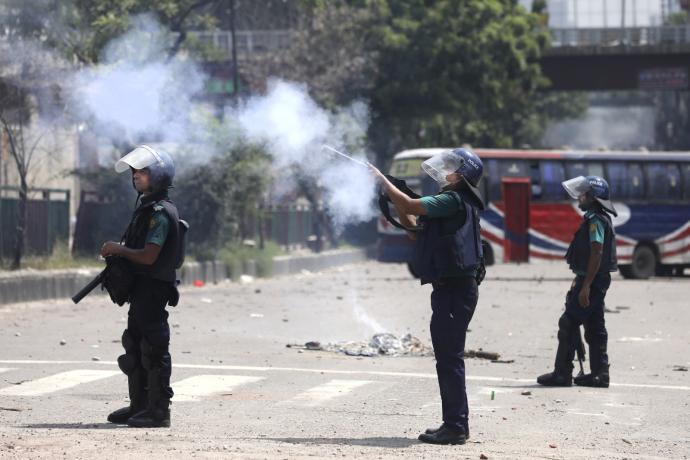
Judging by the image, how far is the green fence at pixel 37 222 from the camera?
977 inches

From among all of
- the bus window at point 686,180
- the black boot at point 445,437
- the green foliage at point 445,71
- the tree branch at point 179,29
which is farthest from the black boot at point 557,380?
the green foliage at point 445,71

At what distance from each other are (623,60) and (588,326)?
48.6 meters

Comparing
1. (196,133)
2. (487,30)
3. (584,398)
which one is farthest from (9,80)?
(487,30)

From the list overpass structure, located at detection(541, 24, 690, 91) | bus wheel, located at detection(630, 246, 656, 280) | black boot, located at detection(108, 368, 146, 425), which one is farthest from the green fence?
overpass structure, located at detection(541, 24, 690, 91)

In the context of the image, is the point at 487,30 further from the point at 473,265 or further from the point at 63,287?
the point at 473,265

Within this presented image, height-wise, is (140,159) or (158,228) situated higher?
(140,159)

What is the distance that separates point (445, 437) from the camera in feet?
27.6

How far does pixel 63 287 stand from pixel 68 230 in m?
5.26

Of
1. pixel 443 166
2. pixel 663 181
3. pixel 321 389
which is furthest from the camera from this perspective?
pixel 663 181

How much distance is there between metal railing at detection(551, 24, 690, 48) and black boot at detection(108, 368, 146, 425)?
51672 mm

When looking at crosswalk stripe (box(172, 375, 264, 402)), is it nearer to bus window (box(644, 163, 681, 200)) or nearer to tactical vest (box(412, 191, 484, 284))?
tactical vest (box(412, 191, 484, 284))

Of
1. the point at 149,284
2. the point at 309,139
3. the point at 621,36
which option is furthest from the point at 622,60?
the point at 149,284

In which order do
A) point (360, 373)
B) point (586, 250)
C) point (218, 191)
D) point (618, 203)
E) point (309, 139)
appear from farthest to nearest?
1. point (618, 203)
2. point (218, 191)
3. point (309, 139)
4. point (360, 373)
5. point (586, 250)

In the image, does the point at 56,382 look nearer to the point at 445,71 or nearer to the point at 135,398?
the point at 135,398
